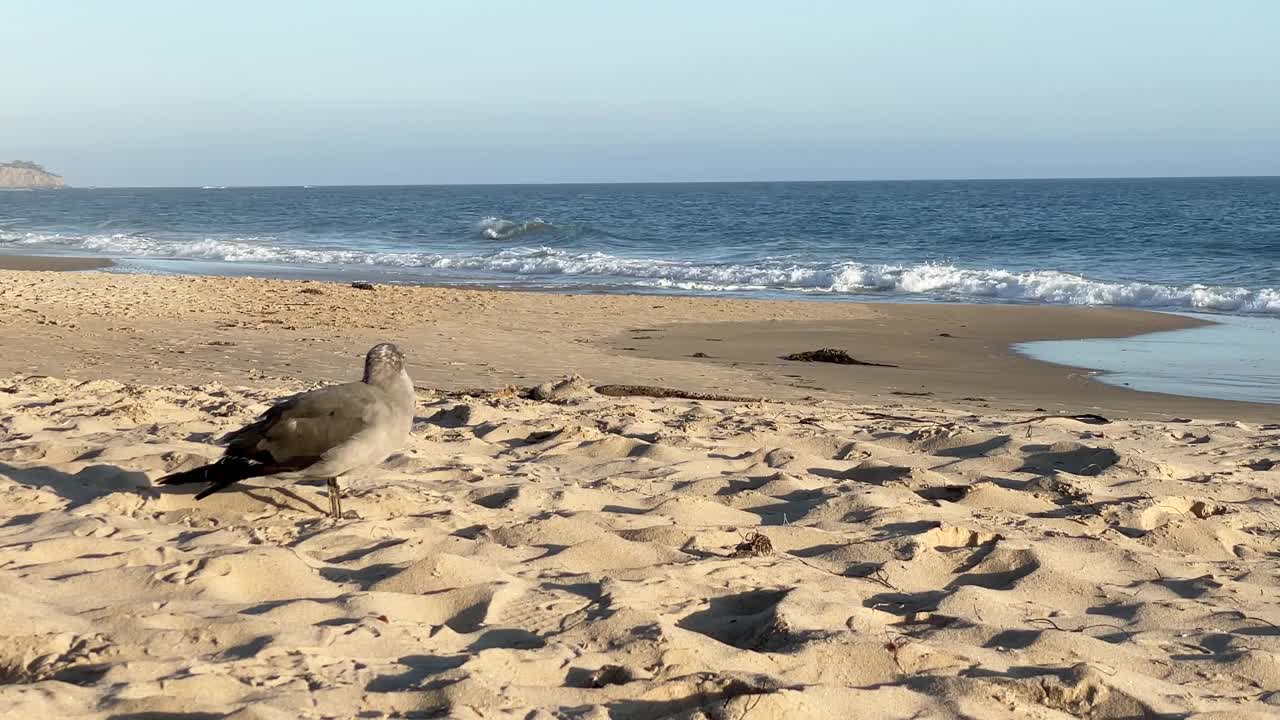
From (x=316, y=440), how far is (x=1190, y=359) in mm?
9903

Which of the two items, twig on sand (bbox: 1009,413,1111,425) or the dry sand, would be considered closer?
the dry sand

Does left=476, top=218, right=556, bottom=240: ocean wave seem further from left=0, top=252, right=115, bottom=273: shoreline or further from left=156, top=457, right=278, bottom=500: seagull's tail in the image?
left=156, top=457, right=278, bottom=500: seagull's tail

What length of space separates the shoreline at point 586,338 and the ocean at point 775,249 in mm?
3647

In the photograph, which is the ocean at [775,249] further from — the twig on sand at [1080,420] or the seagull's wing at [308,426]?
the seagull's wing at [308,426]

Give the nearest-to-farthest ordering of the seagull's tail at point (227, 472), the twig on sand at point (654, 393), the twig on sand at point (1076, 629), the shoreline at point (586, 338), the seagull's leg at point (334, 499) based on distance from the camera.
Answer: the twig on sand at point (1076, 629)
the seagull's tail at point (227, 472)
the seagull's leg at point (334, 499)
the twig on sand at point (654, 393)
the shoreline at point (586, 338)

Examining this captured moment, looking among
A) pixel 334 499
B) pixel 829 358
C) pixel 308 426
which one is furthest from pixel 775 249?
pixel 308 426

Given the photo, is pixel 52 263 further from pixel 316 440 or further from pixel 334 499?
pixel 316 440

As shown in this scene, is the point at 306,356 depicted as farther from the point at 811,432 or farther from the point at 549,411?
the point at 811,432

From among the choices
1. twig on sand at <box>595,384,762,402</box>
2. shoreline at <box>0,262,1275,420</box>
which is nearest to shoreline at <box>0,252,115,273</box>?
shoreline at <box>0,262,1275,420</box>

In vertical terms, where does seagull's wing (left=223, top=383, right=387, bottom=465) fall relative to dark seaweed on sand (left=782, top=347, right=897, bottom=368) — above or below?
above

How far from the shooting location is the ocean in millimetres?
21312

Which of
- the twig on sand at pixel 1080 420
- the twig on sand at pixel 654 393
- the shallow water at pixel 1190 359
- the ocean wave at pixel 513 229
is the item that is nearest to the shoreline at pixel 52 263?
the ocean wave at pixel 513 229

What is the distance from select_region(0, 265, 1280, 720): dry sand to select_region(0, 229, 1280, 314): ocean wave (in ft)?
39.5

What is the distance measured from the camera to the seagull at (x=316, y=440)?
13.8ft
